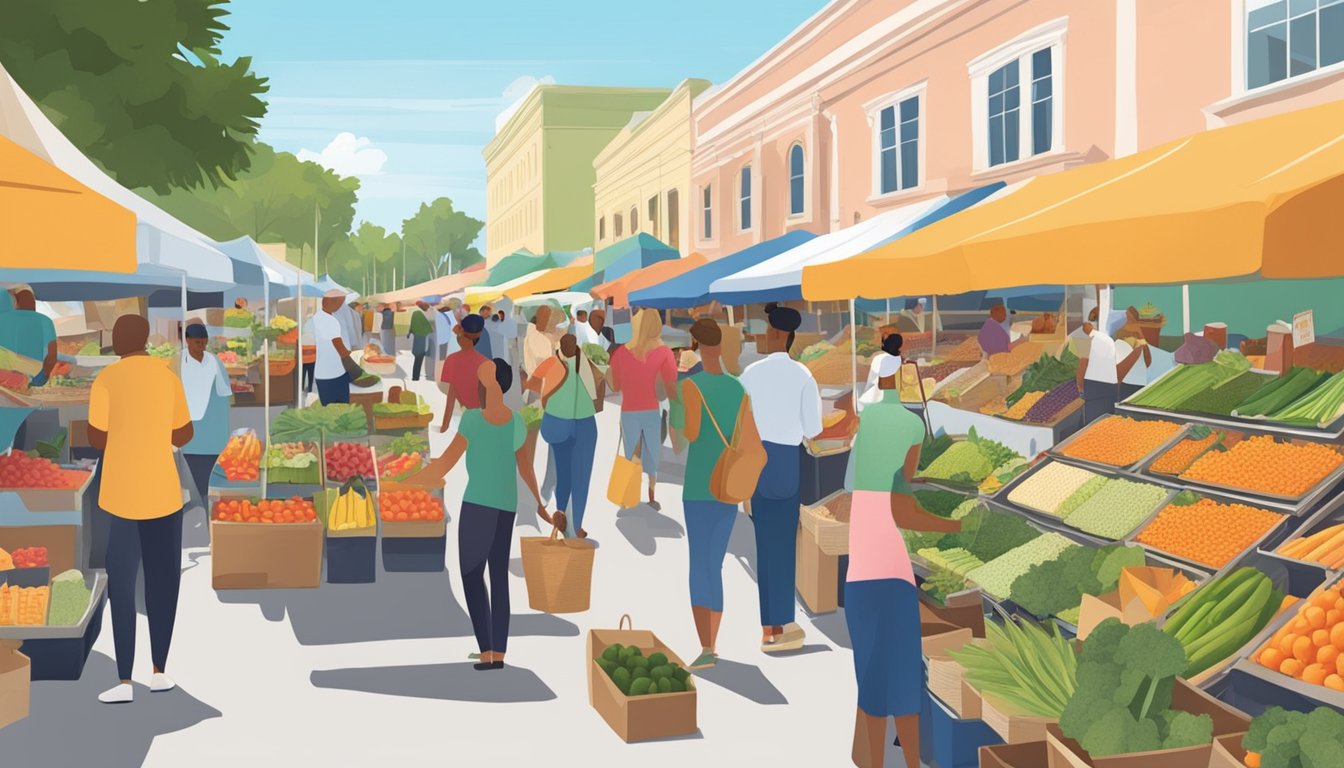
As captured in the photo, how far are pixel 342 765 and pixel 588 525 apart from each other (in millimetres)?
6346

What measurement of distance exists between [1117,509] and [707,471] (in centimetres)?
270

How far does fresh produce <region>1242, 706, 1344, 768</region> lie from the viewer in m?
3.98

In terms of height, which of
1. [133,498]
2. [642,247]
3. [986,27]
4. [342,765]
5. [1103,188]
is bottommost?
[342,765]

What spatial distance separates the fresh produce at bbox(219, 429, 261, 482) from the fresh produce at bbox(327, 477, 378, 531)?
35.0 inches

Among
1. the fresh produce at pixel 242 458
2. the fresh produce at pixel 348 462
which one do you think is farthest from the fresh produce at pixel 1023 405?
the fresh produce at pixel 242 458

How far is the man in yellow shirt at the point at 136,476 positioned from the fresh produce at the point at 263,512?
7.91 feet

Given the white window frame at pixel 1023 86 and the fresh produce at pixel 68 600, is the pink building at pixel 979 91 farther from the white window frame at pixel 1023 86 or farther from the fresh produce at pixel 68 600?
the fresh produce at pixel 68 600

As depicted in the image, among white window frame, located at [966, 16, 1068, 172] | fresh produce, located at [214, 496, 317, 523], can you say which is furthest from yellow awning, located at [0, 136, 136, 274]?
white window frame, located at [966, 16, 1068, 172]

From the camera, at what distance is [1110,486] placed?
26.0 feet

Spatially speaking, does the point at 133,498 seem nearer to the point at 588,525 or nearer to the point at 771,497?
the point at 771,497

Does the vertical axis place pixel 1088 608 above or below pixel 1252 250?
below

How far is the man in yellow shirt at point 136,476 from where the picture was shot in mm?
6152

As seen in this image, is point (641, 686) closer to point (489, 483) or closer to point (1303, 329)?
point (489, 483)

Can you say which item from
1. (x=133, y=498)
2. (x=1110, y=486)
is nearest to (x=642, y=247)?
(x=1110, y=486)
